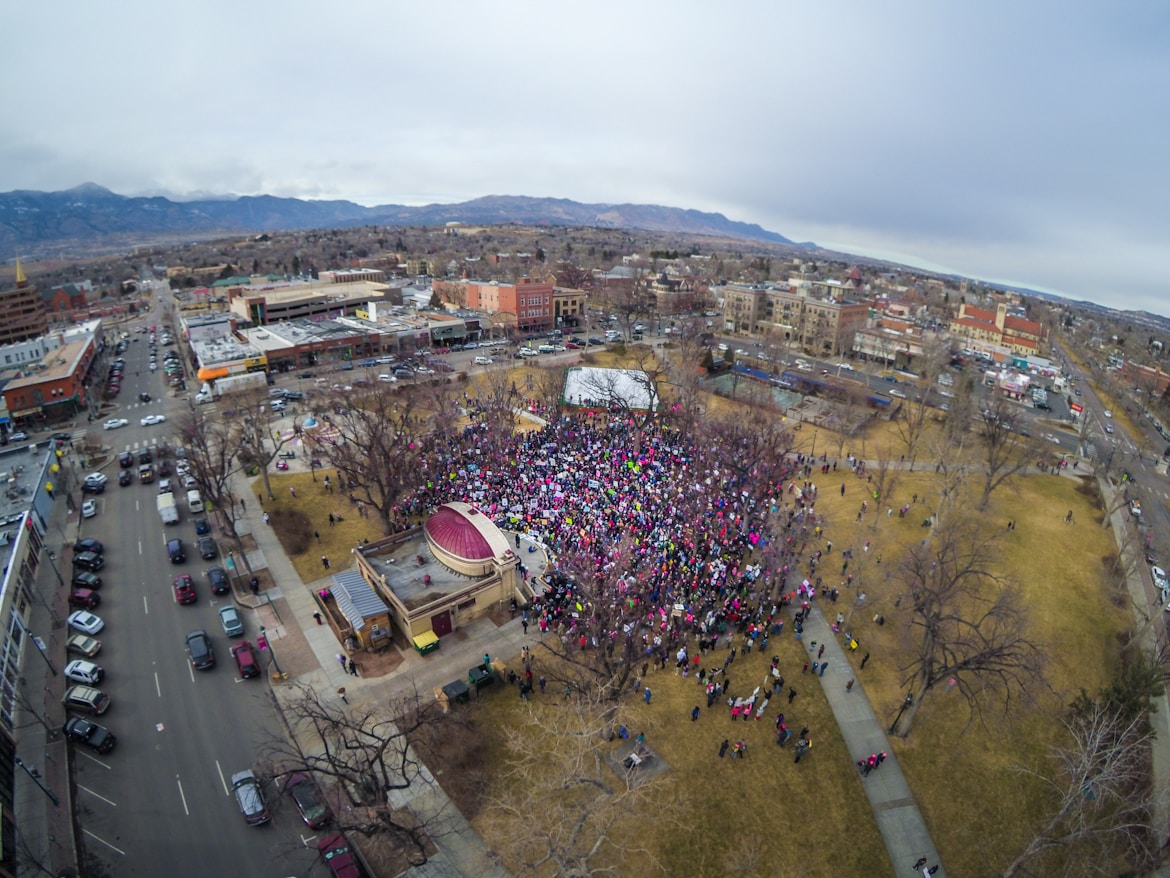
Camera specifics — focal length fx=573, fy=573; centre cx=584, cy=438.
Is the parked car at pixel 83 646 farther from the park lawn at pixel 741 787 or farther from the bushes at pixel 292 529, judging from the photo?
the park lawn at pixel 741 787

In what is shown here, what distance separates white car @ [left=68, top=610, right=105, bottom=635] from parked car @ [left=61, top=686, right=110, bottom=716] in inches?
193

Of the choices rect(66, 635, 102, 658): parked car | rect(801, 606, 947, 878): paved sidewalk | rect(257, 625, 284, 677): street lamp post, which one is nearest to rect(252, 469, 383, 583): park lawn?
rect(257, 625, 284, 677): street lamp post

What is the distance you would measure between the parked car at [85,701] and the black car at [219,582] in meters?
7.45

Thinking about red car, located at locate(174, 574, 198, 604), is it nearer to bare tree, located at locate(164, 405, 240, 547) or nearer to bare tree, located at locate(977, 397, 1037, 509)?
bare tree, located at locate(164, 405, 240, 547)

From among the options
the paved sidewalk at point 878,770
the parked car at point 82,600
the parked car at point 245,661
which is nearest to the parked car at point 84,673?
the parked car at point 82,600

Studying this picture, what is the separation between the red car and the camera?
3034 centimetres

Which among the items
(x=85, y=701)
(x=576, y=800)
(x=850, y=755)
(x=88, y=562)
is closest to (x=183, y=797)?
(x=85, y=701)

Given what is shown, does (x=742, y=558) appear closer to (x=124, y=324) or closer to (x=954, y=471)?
(x=954, y=471)

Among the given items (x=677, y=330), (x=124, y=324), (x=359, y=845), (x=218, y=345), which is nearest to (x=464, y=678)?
(x=359, y=845)

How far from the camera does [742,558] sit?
34.0 metres

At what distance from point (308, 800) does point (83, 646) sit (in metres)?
15.6

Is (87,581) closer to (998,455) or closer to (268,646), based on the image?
(268,646)

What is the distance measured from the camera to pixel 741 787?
2092 cm

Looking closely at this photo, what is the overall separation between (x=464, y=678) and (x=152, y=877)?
1163 cm
